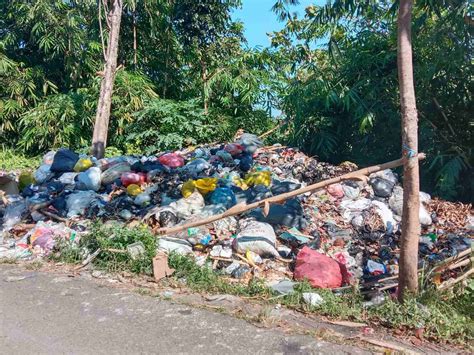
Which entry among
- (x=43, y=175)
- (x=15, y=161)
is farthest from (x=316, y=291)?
(x=15, y=161)

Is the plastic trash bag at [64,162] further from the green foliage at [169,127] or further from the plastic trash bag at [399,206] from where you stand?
the plastic trash bag at [399,206]

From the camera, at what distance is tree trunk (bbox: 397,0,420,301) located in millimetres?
3604

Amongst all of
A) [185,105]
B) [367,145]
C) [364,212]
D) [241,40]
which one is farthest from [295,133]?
[241,40]

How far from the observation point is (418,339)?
10.6ft

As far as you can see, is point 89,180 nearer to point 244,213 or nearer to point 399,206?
point 244,213

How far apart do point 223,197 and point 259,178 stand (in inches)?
31.7

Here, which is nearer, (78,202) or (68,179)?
(78,202)

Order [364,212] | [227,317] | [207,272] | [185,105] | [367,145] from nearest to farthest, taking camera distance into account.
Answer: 1. [227,317]
2. [207,272]
3. [364,212]
4. [367,145]
5. [185,105]

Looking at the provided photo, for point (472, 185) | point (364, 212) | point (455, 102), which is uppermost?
point (455, 102)

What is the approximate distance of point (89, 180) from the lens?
686 cm

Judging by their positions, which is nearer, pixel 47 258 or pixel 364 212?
pixel 47 258

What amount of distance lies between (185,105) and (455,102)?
17.0 ft

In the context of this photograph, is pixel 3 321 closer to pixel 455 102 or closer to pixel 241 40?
pixel 455 102

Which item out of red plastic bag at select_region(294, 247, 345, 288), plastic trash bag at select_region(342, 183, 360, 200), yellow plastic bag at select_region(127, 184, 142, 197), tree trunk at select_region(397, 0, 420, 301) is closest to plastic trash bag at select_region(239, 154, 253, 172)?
plastic trash bag at select_region(342, 183, 360, 200)
